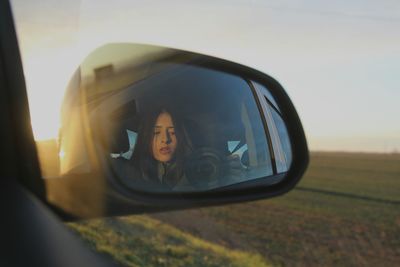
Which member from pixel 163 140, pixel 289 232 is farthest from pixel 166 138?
pixel 289 232

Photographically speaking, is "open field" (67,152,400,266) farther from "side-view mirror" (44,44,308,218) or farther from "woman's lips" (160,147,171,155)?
"woman's lips" (160,147,171,155)

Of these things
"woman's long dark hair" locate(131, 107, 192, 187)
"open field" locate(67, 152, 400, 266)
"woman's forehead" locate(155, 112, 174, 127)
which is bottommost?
"open field" locate(67, 152, 400, 266)

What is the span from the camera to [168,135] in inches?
83.9

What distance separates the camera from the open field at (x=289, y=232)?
33.2ft

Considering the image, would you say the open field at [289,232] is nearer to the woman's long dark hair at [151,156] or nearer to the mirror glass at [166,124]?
the mirror glass at [166,124]

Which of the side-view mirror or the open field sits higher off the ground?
the side-view mirror

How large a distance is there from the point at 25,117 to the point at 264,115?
43.1 inches

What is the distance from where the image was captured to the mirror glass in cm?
211

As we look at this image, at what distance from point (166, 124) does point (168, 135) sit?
0.04 m

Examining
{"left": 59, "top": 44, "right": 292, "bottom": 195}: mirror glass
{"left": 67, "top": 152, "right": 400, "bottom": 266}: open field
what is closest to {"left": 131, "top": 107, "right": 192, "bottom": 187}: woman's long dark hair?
{"left": 59, "top": 44, "right": 292, "bottom": 195}: mirror glass

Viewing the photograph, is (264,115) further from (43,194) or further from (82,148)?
(43,194)

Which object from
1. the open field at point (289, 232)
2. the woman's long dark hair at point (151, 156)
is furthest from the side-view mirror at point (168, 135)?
the open field at point (289, 232)

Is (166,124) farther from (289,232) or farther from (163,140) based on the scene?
(289,232)

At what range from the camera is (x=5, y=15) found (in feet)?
8.64
